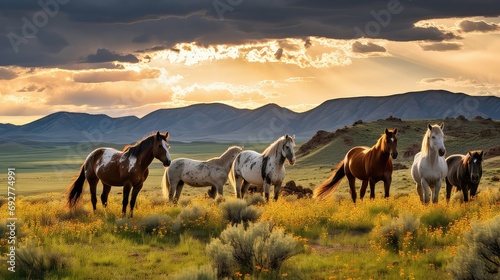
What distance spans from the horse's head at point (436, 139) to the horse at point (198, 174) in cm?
740

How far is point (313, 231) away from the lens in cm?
1405

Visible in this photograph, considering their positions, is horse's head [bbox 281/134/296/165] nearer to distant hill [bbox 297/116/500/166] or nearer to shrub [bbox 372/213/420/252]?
shrub [bbox 372/213/420/252]

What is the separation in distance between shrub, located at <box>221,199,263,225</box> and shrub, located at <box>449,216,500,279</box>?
20.9 ft

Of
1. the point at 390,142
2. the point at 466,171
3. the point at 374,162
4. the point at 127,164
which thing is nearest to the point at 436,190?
the point at 390,142

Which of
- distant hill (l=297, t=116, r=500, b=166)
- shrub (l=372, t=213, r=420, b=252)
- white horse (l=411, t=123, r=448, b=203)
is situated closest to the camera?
shrub (l=372, t=213, r=420, b=252)

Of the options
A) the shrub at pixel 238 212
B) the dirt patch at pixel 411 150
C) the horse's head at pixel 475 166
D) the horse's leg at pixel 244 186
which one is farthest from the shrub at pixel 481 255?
the dirt patch at pixel 411 150

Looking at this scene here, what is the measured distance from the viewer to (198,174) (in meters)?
20.3

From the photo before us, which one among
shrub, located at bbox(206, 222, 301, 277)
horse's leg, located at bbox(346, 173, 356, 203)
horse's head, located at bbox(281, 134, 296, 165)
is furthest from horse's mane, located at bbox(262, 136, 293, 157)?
shrub, located at bbox(206, 222, 301, 277)

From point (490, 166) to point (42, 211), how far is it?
41.5m

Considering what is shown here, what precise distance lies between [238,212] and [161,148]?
306 cm

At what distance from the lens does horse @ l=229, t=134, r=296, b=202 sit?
18366mm

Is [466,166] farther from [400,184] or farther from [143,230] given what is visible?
[400,184]

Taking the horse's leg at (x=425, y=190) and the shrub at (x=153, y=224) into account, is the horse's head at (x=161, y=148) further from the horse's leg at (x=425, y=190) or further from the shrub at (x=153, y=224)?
the horse's leg at (x=425, y=190)

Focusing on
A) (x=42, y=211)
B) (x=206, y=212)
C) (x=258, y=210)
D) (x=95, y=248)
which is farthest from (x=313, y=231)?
(x=42, y=211)
